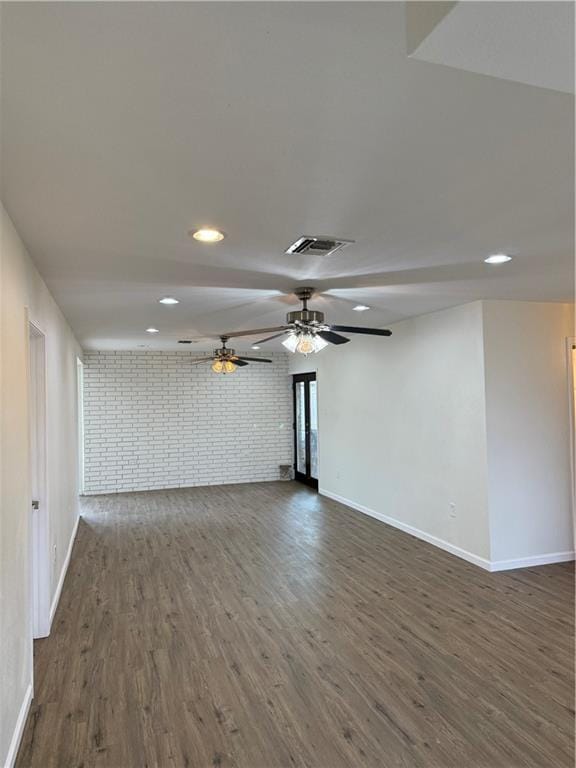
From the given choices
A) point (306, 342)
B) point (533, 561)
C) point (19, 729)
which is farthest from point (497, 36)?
point (533, 561)

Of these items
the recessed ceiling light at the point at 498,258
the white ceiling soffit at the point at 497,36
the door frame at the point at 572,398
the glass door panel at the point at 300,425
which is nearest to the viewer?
the white ceiling soffit at the point at 497,36

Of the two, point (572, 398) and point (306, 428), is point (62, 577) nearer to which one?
point (572, 398)

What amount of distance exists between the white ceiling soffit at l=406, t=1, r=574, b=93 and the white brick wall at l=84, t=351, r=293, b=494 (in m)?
8.35

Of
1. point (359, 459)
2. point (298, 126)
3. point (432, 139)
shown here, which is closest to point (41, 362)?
point (298, 126)

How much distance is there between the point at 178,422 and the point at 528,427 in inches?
241

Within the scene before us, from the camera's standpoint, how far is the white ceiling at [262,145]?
1114 mm

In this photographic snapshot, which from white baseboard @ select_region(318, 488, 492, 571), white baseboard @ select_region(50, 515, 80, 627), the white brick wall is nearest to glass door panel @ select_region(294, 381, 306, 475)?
the white brick wall

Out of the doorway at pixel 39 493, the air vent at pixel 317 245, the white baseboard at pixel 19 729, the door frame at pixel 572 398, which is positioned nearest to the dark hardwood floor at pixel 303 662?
the white baseboard at pixel 19 729

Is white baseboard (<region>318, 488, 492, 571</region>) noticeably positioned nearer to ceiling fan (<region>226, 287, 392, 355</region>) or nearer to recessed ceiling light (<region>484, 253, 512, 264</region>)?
ceiling fan (<region>226, 287, 392, 355</region>)

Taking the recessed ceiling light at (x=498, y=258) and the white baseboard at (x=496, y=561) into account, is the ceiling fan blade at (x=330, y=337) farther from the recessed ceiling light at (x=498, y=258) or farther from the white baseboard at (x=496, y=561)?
the white baseboard at (x=496, y=561)

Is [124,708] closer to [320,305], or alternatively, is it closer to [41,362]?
[41,362]

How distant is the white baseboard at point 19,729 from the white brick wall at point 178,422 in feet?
20.2

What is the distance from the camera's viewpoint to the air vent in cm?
256

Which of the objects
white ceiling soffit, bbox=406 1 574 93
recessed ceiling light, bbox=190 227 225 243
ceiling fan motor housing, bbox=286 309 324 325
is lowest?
white ceiling soffit, bbox=406 1 574 93
